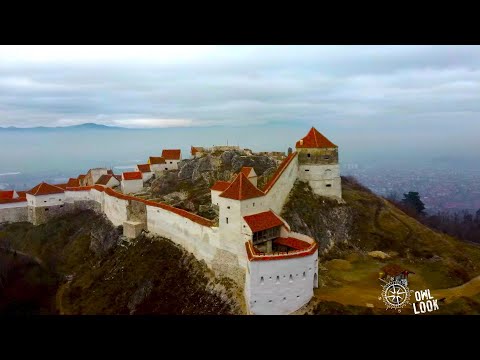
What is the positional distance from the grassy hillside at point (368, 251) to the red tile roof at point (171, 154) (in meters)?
27.2

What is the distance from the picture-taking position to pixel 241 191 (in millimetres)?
24453

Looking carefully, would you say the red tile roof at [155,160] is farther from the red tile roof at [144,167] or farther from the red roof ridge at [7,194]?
the red roof ridge at [7,194]

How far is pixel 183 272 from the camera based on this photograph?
28719 mm

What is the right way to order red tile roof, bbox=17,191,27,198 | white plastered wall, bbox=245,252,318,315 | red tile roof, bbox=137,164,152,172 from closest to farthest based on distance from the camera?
1. white plastered wall, bbox=245,252,318,315
2. red tile roof, bbox=17,191,27,198
3. red tile roof, bbox=137,164,152,172

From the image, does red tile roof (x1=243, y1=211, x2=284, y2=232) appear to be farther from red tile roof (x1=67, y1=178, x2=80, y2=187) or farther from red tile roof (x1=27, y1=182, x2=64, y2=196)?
red tile roof (x1=67, y1=178, x2=80, y2=187)

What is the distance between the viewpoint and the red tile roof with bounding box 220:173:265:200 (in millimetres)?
24375

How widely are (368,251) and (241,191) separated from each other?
1279cm

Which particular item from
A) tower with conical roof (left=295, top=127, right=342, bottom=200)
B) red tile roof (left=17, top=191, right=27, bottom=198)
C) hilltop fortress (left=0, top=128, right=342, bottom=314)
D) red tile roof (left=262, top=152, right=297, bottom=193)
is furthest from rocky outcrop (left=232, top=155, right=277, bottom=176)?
red tile roof (left=17, top=191, right=27, bottom=198)

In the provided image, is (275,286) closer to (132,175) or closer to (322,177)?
(322,177)

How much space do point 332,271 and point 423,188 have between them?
111 feet

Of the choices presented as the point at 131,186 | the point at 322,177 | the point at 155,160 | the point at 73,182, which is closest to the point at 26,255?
the point at 131,186
